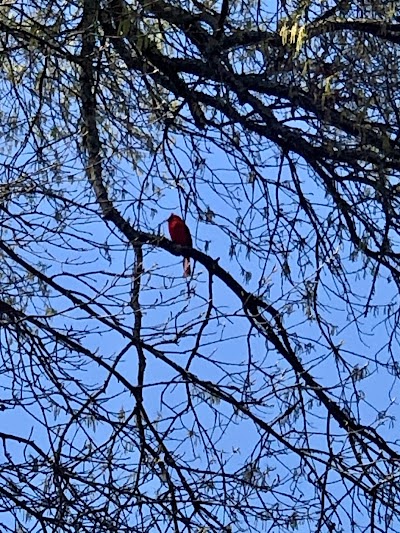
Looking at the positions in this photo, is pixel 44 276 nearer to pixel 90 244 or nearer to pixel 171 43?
pixel 90 244

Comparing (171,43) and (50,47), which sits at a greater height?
(171,43)

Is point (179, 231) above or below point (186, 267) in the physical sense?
above

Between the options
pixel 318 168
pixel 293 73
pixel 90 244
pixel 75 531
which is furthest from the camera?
pixel 318 168

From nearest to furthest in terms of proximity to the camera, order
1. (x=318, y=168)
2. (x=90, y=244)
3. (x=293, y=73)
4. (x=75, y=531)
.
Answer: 1. (x=75, y=531)
2. (x=90, y=244)
3. (x=293, y=73)
4. (x=318, y=168)

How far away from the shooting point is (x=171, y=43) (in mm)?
3799

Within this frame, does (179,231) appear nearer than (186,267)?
No

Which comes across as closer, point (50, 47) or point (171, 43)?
point (50, 47)

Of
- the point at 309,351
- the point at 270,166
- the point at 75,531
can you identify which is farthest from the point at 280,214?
the point at 75,531

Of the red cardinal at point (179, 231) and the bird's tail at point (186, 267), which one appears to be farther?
the red cardinal at point (179, 231)

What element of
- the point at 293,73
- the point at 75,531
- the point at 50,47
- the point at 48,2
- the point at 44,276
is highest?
the point at 48,2

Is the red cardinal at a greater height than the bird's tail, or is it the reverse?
the red cardinal

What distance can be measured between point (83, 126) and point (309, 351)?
105 cm

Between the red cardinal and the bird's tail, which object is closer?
the bird's tail

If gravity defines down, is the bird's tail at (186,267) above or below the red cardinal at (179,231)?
below
